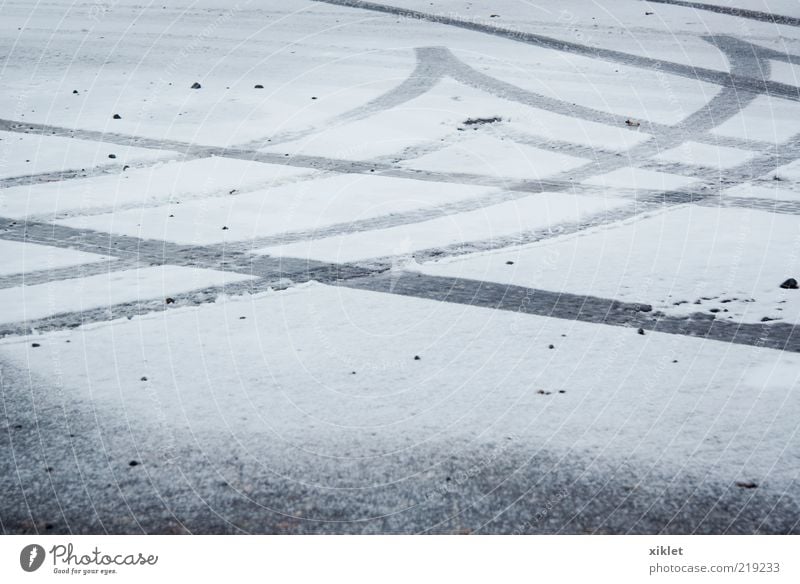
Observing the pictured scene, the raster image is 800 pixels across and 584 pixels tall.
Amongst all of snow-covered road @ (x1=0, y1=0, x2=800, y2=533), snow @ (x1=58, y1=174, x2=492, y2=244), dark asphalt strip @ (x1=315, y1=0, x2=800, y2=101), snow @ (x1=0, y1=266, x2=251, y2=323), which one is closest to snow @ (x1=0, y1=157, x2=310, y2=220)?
snow-covered road @ (x1=0, y1=0, x2=800, y2=533)

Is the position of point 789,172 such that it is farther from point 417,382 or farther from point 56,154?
point 56,154

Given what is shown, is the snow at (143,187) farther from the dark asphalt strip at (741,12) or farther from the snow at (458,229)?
the dark asphalt strip at (741,12)

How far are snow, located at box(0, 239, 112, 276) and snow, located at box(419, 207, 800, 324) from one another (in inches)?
64.5

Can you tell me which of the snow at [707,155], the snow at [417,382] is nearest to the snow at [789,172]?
the snow at [707,155]

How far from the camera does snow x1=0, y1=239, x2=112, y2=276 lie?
14.8 feet

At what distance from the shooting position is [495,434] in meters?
3.14

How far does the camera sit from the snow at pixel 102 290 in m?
4.07

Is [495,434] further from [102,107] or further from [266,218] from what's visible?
[102,107]

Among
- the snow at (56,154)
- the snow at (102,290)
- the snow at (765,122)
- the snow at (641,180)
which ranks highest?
the snow at (56,154)

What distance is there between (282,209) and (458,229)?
977 mm

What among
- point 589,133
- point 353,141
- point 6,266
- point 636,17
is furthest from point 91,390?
point 636,17

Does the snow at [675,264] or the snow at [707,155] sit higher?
the snow at [707,155]

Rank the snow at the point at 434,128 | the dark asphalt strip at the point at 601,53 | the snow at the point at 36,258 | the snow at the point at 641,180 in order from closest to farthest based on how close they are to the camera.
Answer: the snow at the point at 36,258, the snow at the point at 641,180, the snow at the point at 434,128, the dark asphalt strip at the point at 601,53

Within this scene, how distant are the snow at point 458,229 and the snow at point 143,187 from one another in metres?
1.02
